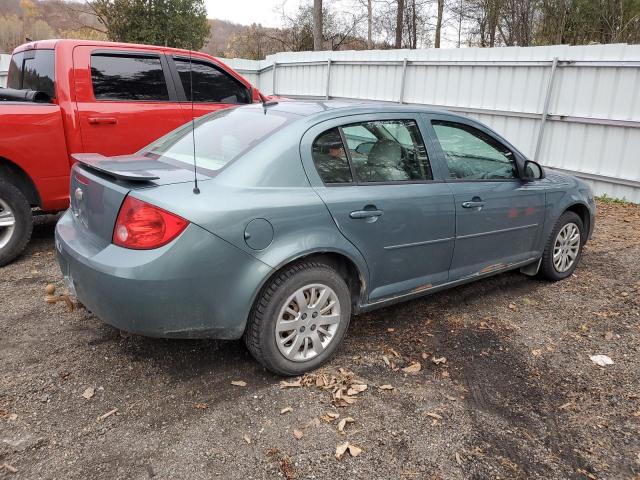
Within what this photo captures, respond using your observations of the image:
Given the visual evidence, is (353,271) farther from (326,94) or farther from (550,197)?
(326,94)

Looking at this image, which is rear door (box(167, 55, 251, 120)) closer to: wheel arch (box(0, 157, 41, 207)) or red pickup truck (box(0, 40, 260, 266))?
red pickup truck (box(0, 40, 260, 266))

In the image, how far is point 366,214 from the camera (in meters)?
3.18

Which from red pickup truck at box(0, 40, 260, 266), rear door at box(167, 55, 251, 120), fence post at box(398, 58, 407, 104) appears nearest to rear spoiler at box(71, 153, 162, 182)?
red pickup truck at box(0, 40, 260, 266)

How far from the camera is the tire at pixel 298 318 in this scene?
2.89m

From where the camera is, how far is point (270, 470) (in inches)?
94.3

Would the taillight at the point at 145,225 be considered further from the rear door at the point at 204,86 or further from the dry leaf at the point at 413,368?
the rear door at the point at 204,86

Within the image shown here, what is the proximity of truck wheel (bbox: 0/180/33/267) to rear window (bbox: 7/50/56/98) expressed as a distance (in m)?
1.05

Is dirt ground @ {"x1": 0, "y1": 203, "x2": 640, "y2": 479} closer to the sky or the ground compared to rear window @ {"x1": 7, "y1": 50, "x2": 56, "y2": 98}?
closer to the ground

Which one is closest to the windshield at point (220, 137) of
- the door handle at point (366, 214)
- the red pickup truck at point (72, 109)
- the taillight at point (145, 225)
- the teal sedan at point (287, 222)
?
the teal sedan at point (287, 222)

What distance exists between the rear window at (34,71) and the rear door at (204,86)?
1192 millimetres

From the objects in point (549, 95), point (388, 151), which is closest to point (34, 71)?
point (388, 151)

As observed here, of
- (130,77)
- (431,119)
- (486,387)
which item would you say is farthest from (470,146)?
(130,77)

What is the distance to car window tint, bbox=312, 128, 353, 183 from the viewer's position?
3.12 m

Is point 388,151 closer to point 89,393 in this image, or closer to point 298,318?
point 298,318
